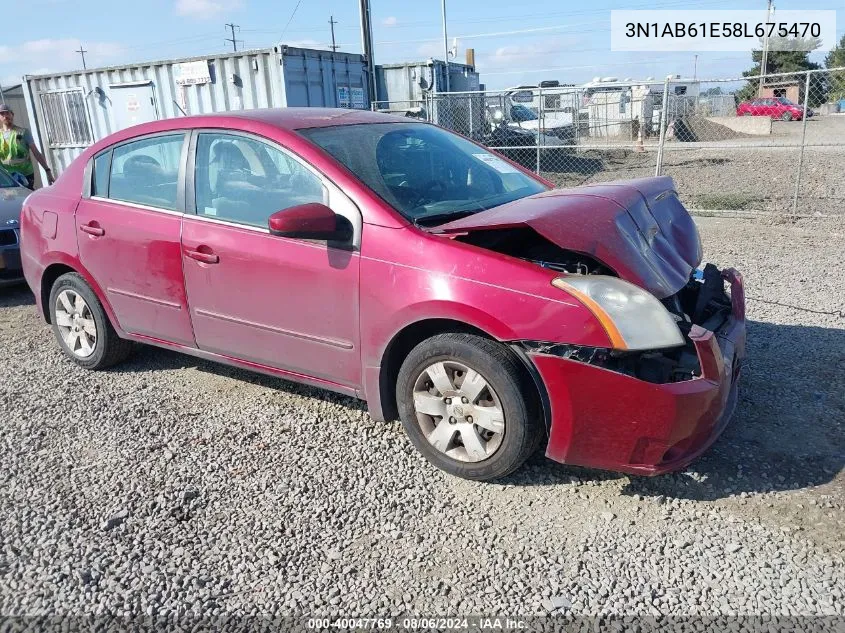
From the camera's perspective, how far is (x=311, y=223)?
326 centimetres

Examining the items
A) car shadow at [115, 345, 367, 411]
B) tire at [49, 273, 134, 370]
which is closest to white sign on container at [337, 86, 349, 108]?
car shadow at [115, 345, 367, 411]

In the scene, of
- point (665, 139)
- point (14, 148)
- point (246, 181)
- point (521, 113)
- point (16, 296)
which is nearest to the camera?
point (246, 181)

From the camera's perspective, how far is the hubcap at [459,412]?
315cm

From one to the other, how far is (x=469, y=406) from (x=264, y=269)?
1.32 meters

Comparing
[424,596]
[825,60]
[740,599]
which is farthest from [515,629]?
[825,60]

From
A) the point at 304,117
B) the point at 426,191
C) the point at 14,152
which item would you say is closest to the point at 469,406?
the point at 426,191

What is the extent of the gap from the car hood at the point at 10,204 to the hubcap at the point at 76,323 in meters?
2.36

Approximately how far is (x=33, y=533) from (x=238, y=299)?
1.47 meters

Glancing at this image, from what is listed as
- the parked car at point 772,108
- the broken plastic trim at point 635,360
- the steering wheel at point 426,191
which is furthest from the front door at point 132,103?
the parked car at point 772,108

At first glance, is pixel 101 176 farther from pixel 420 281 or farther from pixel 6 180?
pixel 6 180

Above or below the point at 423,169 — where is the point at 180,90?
above

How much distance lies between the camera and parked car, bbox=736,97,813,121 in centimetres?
2583

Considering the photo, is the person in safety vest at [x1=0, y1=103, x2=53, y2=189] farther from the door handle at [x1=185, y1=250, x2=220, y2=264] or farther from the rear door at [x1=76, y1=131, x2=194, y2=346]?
the door handle at [x1=185, y1=250, x2=220, y2=264]

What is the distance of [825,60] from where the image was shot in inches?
1909
